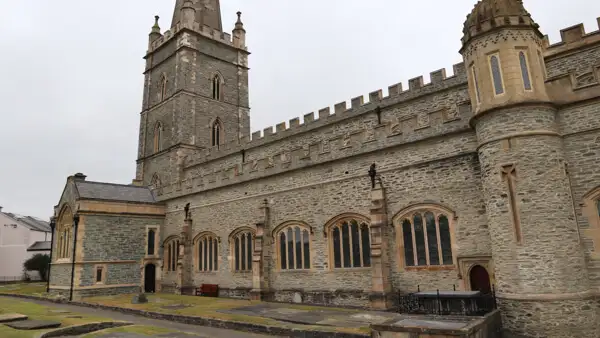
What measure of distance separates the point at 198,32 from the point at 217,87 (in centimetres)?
488

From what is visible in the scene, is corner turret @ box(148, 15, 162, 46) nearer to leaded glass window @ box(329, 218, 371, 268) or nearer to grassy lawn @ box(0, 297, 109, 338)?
grassy lawn @ box(0, 297, 109, 338)

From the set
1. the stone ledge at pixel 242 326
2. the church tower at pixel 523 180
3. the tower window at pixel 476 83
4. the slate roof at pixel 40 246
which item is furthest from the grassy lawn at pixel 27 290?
the tower window at pixel 476 83

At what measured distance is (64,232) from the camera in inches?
1038

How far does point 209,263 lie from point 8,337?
1283 centimetres

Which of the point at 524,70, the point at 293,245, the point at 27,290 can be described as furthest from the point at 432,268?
the point at 27,290

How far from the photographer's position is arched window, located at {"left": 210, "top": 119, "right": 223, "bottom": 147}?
35.4 meters

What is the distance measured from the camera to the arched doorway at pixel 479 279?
1379 centimetres

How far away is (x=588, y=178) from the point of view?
11758 millimetres

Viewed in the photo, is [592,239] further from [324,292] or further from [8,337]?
[8,337]

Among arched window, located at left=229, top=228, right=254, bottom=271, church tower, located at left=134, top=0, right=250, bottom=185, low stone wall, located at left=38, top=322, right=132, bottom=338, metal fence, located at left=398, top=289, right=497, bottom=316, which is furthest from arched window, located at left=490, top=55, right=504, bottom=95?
church tower, located at left=134, top=0, right=250, bottom=185

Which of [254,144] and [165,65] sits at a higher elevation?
[165,65]

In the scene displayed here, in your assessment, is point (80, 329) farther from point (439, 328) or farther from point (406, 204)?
point (406, 204)

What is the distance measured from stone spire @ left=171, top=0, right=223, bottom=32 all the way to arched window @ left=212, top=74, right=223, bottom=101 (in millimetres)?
5262

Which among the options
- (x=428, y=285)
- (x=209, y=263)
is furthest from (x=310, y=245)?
(x=209, y=263)
